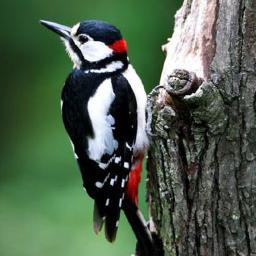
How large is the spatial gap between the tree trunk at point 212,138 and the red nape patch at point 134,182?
376mm

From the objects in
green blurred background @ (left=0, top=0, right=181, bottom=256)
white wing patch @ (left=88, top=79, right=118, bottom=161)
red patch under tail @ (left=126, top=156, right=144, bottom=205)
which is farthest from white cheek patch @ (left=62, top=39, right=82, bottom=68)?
green blurred background @ (left=0, top=0, right=181, bottom=256)

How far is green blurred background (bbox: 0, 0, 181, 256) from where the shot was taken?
5.00 m

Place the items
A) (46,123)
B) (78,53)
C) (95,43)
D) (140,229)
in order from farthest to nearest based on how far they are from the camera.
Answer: (46,123), (78,53), (95,43), (140,229)

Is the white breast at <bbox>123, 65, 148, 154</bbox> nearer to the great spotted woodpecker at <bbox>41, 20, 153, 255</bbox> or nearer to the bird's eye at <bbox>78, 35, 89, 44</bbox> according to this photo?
the great spotted woodpecker at <bbox>41, 20, 153, 255</bbox>

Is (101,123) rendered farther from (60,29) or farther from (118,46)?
(60,29)

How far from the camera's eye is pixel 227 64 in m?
3.12

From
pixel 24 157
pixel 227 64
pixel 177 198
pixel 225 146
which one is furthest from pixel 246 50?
pixel 24 157

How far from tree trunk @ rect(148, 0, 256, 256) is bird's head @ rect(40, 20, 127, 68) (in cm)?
47

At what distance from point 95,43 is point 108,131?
39cm

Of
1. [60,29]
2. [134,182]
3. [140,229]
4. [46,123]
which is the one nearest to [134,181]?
[134,182]

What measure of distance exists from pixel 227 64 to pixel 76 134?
83 cm

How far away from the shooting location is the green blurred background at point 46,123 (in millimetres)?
4996

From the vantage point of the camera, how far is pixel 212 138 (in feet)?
10.3

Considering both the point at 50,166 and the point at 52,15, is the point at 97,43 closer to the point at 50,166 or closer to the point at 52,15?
the point at 50,166
